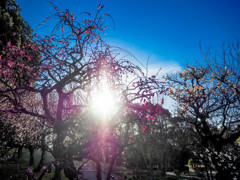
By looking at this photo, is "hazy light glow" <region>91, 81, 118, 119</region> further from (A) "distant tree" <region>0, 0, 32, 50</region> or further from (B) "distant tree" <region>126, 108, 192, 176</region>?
(A) "distant tree" <region>0, 0, 32, 50</region>

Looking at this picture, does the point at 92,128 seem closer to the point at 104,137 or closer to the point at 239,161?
the point at 104,137

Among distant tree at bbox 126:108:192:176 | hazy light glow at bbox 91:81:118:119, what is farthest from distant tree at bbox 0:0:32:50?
distant tree at bbox 126:108:192:176

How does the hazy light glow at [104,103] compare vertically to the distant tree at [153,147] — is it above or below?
above

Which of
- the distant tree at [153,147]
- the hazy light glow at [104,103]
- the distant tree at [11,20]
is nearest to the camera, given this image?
the hazy light glow at [104,103]

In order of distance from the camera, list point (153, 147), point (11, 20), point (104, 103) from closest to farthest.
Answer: point (104, 103)
point (153, 147)
point (11, 20)

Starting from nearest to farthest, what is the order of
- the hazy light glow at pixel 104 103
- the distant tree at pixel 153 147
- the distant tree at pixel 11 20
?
the hazy light glow at pixel 104 103 < the distant tree at pixel 153 147 < the distant tree at pixel 11 20

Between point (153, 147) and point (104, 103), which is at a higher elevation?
point (104, 103)

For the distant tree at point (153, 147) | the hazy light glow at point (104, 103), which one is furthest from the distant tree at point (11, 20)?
the distant tree at point (153, 147)

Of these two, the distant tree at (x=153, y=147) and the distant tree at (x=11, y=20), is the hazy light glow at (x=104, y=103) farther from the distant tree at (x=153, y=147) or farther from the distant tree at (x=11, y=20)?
the distant tree at (x=11, y=20)

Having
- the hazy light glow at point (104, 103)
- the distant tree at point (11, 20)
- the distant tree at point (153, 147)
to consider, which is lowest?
the distant tree at point (153, 147)

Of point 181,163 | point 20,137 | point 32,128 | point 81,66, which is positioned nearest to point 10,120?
point 32,128

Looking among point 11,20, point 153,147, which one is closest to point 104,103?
point 153,147

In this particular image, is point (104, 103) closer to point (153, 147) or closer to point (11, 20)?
point (153, 147)

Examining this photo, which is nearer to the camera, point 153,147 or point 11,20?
point 153,147
